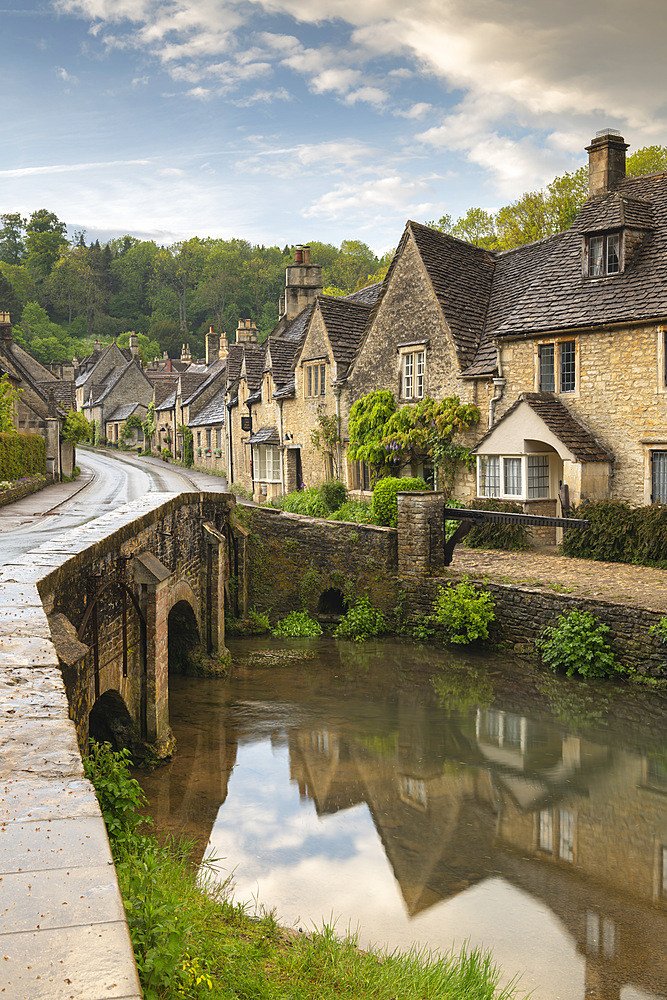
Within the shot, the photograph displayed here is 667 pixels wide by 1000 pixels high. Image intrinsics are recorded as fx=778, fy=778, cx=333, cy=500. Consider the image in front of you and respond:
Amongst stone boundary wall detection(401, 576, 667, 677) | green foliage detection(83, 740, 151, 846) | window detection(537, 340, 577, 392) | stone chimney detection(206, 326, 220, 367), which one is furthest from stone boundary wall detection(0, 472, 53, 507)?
stone chimney detection(206, 326, 220, 367)

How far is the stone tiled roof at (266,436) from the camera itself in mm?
33688

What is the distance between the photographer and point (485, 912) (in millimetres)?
8258

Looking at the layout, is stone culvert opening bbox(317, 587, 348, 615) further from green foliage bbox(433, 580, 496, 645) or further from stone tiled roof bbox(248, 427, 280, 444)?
stone tiled roof bbox(248, 427, 280, 444)

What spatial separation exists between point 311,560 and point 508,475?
593 centimetres

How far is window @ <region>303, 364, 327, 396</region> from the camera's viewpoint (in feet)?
97.3

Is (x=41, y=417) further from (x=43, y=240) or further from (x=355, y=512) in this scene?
(x=43, y=240)

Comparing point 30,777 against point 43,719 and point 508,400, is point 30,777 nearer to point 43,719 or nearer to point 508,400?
point 43,719

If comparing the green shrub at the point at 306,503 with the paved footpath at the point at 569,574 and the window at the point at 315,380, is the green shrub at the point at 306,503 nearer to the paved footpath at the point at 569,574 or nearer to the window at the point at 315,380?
the window at the point at 315,380

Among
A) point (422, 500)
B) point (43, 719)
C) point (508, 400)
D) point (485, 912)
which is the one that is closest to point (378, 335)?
point (508, 400)

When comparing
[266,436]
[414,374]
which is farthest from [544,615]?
[266,436]

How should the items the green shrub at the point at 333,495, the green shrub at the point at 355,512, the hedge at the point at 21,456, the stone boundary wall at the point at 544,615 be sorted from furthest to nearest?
the hedge at the point at 21,456 → the green shrub at the point at 333,495 → the green shrub at the point at 355,512 → the stone boundary wall at the point at 544,615

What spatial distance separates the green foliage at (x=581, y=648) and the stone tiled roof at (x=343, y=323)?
15.4 meters

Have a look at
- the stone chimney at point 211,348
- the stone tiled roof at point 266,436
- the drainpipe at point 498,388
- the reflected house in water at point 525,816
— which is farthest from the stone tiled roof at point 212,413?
the reflected house in water at point 525,816

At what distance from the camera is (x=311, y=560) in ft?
67.7
